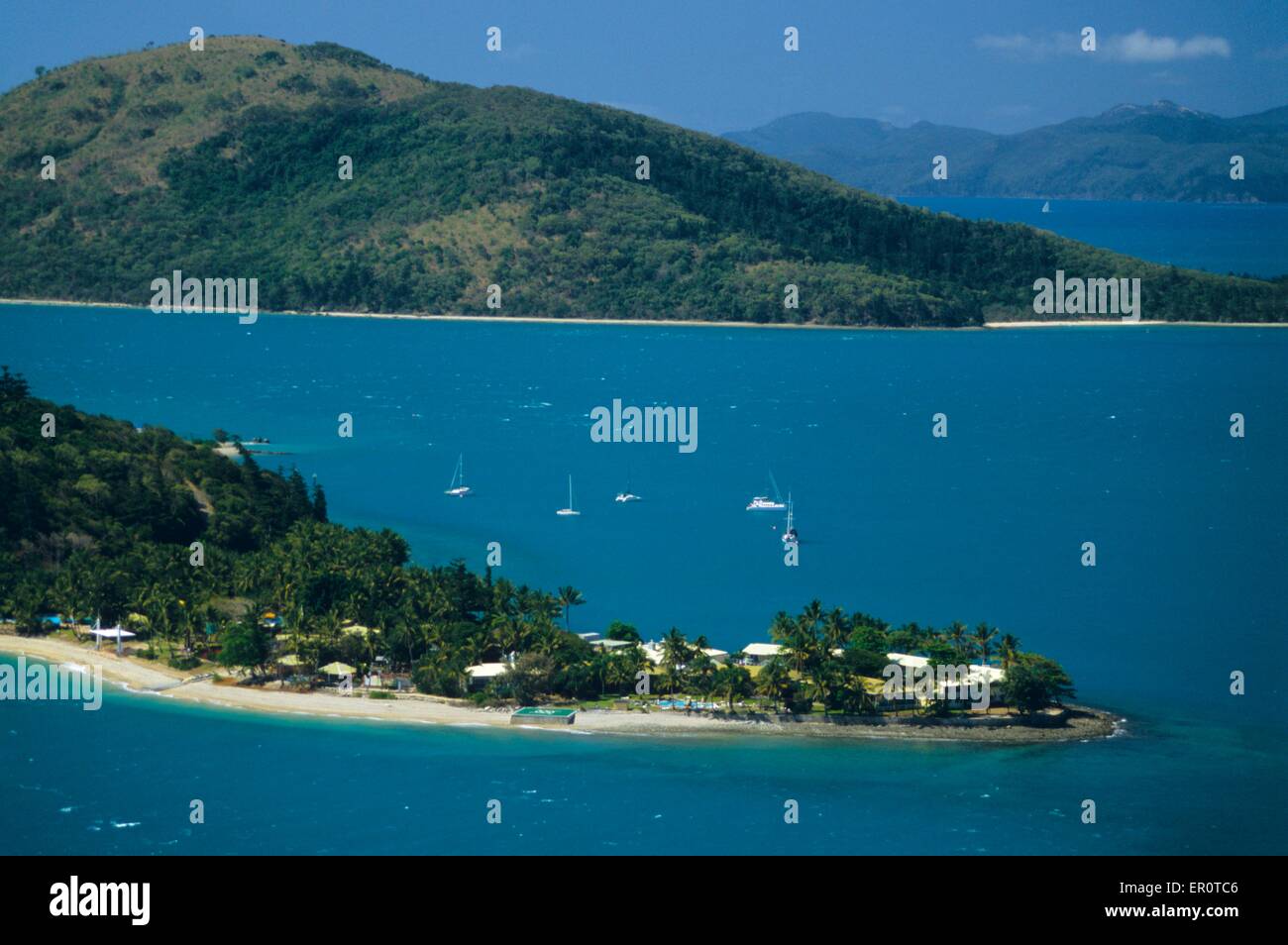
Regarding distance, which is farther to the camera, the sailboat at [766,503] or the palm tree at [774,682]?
the sailboat at [766,503]

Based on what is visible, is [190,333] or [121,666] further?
[190,333]

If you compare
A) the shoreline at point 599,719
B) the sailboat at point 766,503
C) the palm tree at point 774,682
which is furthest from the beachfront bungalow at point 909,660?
the sailboat at point 766,503

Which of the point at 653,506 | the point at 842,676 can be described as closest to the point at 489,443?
the point at 653,506

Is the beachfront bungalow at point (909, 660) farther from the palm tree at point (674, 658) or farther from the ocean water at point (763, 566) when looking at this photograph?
the palm tree at point (674, 658)

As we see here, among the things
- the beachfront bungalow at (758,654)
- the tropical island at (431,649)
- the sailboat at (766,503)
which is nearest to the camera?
the tropical island at (431,649)

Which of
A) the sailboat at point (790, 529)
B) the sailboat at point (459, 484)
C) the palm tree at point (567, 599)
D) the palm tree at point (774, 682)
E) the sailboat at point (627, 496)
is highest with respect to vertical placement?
the sailboat at point (459, 484)

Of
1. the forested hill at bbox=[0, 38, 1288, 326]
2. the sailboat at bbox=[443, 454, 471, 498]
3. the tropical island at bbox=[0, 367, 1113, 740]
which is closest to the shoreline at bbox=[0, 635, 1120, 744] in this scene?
the tropical island at bbox=[0, 367, 1113, 740]

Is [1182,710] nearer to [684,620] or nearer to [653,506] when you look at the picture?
[684,620]
